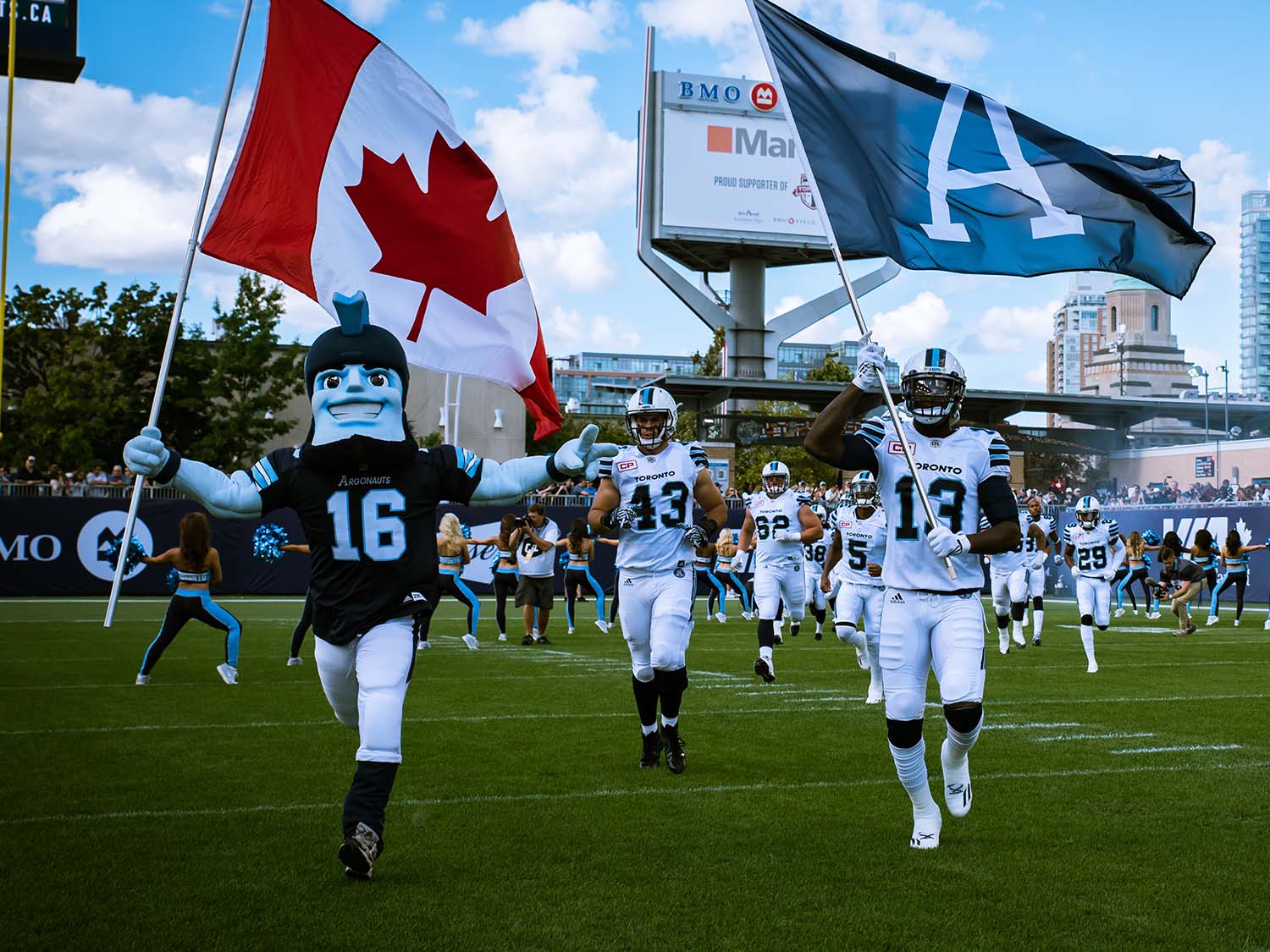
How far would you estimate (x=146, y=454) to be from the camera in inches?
215

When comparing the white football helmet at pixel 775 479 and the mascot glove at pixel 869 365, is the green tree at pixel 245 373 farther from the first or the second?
the mascot glove at pixel 869 365

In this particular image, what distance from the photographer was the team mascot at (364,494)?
5.67 metres

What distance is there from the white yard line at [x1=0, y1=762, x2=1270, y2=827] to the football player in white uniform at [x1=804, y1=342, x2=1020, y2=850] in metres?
1.39

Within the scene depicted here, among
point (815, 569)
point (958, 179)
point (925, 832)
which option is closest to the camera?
point (925, 832)

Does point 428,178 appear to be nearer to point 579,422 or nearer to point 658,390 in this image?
point 658,390

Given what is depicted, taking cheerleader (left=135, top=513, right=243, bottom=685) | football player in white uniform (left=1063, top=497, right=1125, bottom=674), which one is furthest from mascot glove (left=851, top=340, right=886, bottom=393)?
football player in white uniform (left=1063, top=497, right=1125, bottom=674)

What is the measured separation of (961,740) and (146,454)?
377cm

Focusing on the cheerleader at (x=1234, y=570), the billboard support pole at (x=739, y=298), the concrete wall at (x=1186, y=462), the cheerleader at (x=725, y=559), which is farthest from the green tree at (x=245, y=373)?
the concrete wall at (x=1186, y=462)

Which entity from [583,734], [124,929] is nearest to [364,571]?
[124,929]

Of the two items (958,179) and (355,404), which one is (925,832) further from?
(958,179)

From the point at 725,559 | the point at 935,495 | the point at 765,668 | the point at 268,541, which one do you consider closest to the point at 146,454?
the point at 935,495

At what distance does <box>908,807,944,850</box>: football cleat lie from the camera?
6.13m

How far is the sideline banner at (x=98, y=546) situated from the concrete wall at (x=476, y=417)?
25281mm

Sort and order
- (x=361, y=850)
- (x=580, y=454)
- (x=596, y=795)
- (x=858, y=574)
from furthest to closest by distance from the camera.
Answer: (x=858, y=574)
(x=596, y=795)
(x=580, y=454)
(x=361, y=850)
